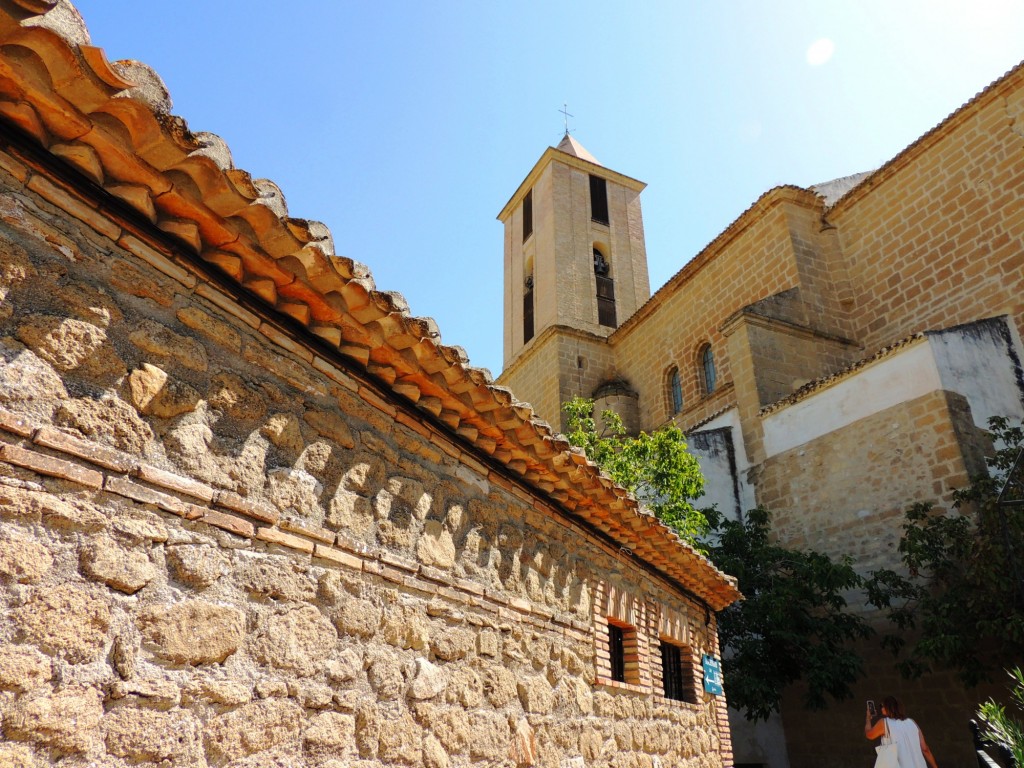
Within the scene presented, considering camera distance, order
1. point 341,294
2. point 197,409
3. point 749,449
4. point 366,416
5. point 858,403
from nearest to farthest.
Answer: point 197,409
point 341,294
point 366,416
point 858,403
point 749,449

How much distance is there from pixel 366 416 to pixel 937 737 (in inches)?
369

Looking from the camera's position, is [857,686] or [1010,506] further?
[857,686]

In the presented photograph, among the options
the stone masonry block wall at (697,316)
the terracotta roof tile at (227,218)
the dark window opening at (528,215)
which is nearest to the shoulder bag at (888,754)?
the terracotta roof tile at (227,218)

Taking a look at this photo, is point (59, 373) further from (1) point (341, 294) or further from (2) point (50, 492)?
(1) point (341, 294)

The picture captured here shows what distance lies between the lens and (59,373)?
81.2 inches

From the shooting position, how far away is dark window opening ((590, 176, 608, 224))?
25.2m

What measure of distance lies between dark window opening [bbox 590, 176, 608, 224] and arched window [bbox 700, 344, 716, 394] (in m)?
9.20

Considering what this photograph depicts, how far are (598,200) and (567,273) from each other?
4.40 m

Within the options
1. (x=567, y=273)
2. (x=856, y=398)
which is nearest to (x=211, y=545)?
(x=856, y=398)

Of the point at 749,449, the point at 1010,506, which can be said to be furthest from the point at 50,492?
the point at 749,449

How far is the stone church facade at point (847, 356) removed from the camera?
33.5 ft

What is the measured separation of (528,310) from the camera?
2441cm

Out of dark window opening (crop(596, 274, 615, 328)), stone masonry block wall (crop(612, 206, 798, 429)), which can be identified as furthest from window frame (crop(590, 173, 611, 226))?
stone masonry block wall (crop(612, 206, 798, 429))

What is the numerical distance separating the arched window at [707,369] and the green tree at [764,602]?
631 centimetres
